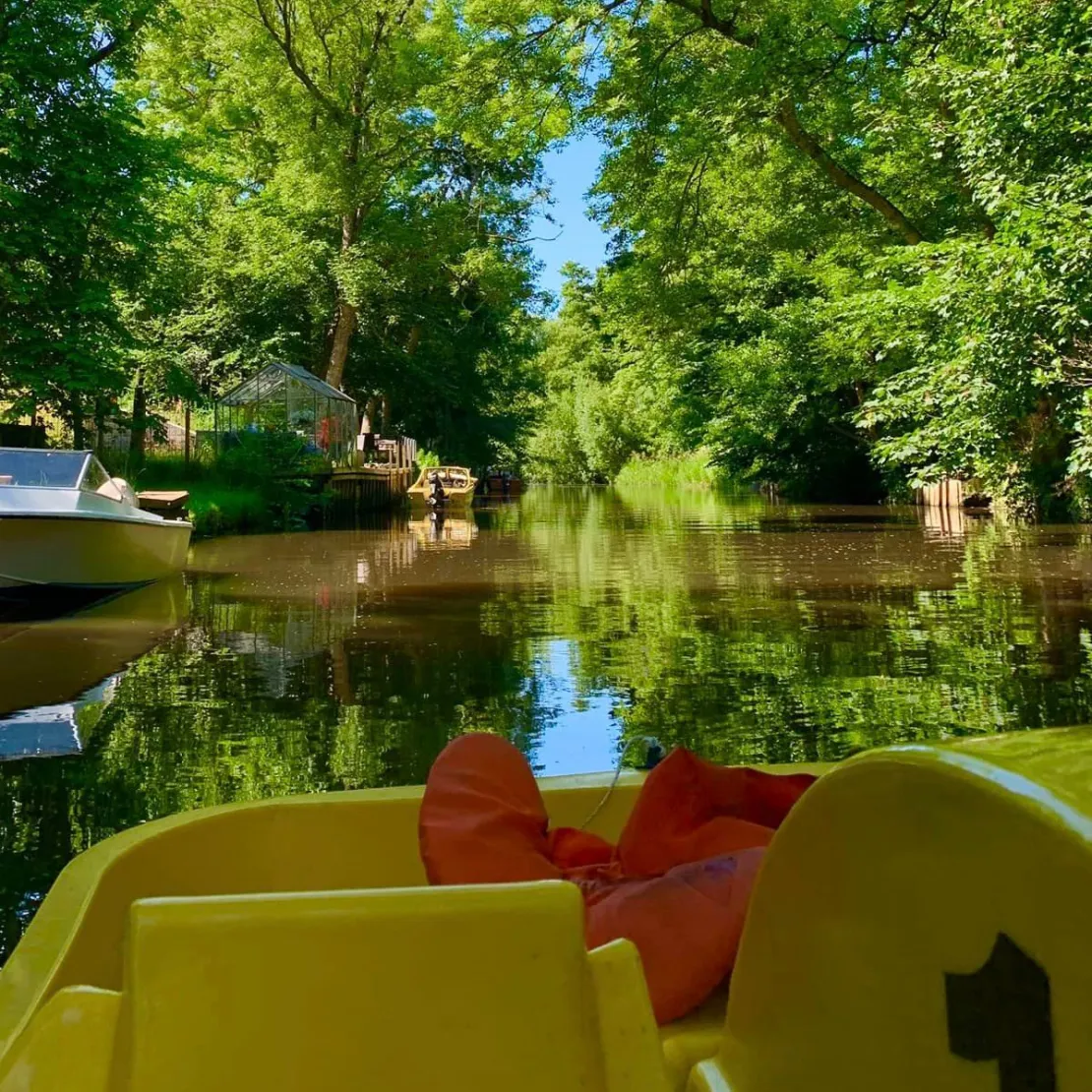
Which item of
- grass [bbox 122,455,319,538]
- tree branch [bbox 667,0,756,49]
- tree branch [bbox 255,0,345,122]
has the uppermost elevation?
tree branch [bbox 255,0,345,122]

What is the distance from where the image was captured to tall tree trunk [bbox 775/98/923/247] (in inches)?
729

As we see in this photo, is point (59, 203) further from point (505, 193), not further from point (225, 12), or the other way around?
point (505, 193)

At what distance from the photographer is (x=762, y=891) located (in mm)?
1302

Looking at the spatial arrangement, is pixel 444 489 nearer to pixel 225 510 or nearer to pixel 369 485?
pixel 369 485

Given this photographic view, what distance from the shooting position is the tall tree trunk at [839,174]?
18516mm

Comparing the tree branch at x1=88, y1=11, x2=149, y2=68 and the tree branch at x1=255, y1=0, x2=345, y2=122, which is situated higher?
the tree branch at x1=255, y1=0, x2=345, y2=122

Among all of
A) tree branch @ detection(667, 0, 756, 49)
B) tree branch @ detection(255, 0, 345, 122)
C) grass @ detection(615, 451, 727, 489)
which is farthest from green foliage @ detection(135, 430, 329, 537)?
grass @ detection(615, 451, 727, 489)

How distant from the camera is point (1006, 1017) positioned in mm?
938

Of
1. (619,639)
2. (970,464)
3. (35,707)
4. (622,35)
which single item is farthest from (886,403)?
(35,707)

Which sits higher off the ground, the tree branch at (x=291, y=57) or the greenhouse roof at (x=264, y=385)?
the tree branch at (x=291, y=57)

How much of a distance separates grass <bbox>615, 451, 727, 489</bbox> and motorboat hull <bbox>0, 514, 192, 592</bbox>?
121 ft

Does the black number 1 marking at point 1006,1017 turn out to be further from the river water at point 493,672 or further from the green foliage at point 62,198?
the green foliage at point 62,198

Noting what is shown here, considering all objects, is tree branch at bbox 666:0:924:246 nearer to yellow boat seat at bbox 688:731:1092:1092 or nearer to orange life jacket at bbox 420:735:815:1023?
orange life jacket at bbox 420:735:815:1023

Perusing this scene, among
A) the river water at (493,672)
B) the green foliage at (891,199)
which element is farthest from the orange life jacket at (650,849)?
the green foliage at (891,199)
